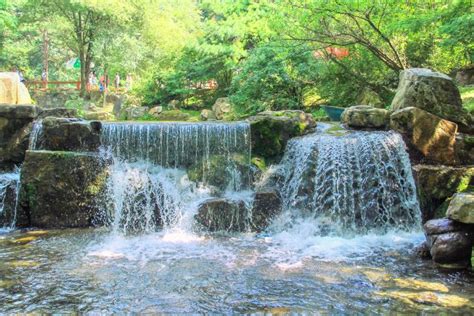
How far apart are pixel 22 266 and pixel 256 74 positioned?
368 inches

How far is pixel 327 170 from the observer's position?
8.30 m

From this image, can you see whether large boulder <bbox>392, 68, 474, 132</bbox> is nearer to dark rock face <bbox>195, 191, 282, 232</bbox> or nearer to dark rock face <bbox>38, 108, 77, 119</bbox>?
dark rock face <bbox>195, 191, 282, 232</bbox>

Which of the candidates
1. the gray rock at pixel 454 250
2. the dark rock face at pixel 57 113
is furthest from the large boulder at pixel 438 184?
the dark rock face at pixel 57 113

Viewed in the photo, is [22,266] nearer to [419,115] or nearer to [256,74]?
[419,115]

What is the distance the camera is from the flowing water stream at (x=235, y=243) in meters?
4.70

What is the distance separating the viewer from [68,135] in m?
8.91

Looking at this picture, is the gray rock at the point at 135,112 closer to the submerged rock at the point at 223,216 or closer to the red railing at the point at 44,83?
the red railing at the point at 44,83

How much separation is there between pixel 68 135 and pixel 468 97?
32.5 ft

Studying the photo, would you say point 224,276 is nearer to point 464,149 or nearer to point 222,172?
point 222,172

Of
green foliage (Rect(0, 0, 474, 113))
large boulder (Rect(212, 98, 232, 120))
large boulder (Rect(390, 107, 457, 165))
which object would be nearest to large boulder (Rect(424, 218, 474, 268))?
large boulder (Rect(390, 107, 457, 165))

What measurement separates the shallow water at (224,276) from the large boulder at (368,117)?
2796 millimetres

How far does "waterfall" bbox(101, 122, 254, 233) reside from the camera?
8352 millimetres

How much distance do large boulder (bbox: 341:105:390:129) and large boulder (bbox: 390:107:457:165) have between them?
2.33 ft

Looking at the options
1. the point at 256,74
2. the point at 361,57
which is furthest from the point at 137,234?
the point at 361,57
